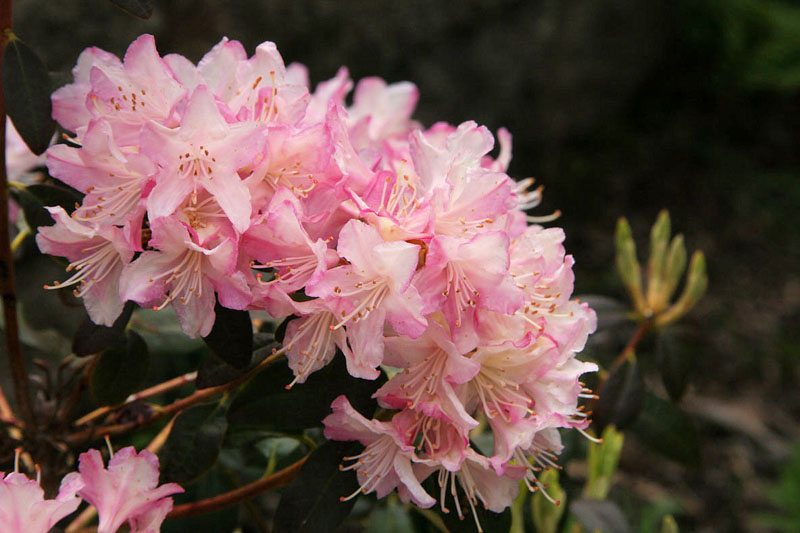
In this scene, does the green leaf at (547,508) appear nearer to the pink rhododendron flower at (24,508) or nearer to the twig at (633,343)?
the twig at (633,343)

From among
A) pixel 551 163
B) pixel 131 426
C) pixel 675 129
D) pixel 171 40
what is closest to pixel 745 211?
pixel 675 129

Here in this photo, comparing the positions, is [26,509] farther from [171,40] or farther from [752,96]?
[752,96]

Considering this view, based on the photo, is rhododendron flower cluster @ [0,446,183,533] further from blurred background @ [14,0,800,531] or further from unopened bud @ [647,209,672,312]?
blurred background @ [14,0,800,531]

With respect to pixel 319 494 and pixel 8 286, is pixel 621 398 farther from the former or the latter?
pixel 8 286

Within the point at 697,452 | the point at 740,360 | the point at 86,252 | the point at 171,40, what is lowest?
the point at 740,360

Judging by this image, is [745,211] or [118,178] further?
[745,211]

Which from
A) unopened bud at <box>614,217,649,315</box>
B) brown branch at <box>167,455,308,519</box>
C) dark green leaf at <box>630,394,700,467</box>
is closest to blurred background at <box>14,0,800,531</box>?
dark green leaf at <box>630,394,700,467</box>

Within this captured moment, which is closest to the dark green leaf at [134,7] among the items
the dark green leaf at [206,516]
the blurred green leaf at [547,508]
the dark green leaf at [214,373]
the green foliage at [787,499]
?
the dark green leaf at [214,373]
